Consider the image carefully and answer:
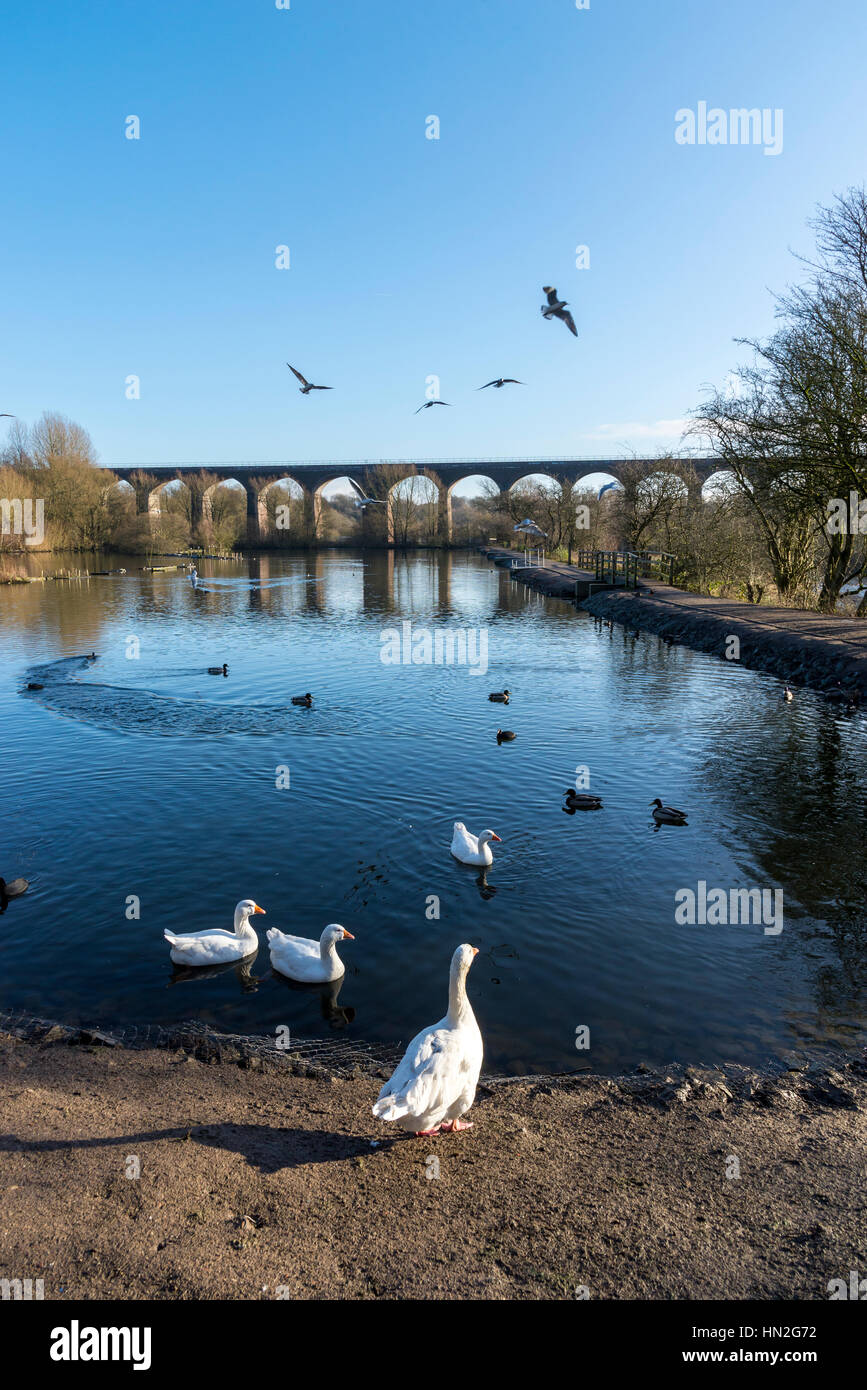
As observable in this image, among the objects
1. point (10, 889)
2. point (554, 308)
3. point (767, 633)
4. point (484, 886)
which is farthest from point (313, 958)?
point (767, 633)

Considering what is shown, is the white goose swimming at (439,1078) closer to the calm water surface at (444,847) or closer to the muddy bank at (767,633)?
the calm water surface at (444,847)

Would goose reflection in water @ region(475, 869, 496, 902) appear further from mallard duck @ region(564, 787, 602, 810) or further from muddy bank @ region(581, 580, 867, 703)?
muddy bank @ region(581, 580, 867, 703)

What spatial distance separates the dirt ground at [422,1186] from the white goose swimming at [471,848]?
465 cm

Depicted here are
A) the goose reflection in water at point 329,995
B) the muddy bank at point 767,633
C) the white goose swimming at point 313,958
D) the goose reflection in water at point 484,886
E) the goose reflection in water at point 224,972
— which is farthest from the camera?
the muddy bank at point 767,633

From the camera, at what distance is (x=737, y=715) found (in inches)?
829

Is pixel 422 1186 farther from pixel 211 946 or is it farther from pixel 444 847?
pixel 444 847

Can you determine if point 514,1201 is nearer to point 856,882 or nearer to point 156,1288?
point 156,1288

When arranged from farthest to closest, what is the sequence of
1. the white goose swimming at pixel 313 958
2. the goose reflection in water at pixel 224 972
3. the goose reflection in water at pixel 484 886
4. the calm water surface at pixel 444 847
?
the goose reflection in water at pixel 484 886 < the goose reflection in water at pixel 224 972 < the white goose swimming at pixel 313 958 < the calm water surface at pixel 444 847

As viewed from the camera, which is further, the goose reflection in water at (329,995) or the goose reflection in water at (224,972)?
the goose reflection in water at (224,972)

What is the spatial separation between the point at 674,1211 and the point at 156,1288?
326cm

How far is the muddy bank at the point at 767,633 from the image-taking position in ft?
79.8

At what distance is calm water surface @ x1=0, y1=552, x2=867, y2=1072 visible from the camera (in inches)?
326

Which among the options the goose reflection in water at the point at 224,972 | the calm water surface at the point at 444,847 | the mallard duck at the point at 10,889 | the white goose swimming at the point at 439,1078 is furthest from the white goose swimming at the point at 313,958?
the mallard duck at the point at 10,889
